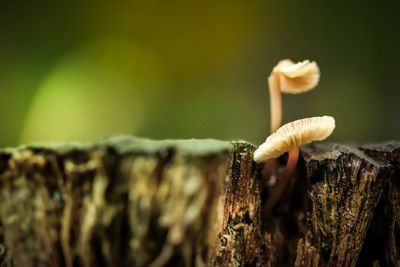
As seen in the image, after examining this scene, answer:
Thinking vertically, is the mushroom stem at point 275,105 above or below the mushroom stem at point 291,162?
above

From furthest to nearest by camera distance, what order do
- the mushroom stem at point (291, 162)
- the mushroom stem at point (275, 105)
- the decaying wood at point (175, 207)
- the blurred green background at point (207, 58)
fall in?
the blurred green background at point (207, 58), the mushroom stem at point (275, 105), the mushroom stem at point (291, 162), the decaying wood at point (175, 207)

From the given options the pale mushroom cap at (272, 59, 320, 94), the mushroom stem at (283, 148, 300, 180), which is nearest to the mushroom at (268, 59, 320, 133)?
the pale mushroom cap at (272, 59, 320, 94)

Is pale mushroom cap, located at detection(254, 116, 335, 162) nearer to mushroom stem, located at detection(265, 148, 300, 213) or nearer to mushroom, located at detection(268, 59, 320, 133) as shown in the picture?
mushroom stem, located at detection(265, 148, 300, 213)

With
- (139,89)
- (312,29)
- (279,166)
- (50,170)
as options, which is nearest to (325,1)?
(312,29)

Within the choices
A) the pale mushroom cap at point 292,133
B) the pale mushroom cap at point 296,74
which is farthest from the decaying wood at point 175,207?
the pale mushroom cap at point 296,74

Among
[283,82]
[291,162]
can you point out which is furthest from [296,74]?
[291,162]

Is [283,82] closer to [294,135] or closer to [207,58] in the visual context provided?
[294,135]

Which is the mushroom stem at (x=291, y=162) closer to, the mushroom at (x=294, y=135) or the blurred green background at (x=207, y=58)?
the mushroom at (x=294, y=135)
